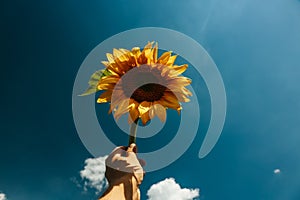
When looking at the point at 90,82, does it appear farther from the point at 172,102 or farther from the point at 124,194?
the point at 124,194

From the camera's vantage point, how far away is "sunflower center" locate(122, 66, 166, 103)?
1.36 metres

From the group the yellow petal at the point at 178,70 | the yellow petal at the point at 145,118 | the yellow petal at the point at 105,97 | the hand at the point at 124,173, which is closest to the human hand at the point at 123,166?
the hand at the point at 124,173

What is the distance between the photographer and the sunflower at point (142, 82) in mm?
1329

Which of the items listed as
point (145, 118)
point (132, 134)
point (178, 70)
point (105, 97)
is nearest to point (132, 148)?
point (132, 134)

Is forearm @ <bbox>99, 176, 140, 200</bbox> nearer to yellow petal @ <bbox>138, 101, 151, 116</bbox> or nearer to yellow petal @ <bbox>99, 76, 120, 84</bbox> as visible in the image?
yellow petal @ <bbox>138, 101, 151, 116</bbox>

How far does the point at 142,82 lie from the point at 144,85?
0.08 feet

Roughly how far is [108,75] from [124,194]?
1.88ft

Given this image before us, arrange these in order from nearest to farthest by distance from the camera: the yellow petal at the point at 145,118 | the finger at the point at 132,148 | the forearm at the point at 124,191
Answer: the forearm at the point at 124,191 < the finger at the point at 132,148 < the yellow petal at the point at 145,118

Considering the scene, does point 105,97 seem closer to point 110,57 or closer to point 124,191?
point 110,57

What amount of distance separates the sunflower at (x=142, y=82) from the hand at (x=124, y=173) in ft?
0.74

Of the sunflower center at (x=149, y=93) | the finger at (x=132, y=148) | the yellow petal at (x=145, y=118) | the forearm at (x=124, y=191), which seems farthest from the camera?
the sunflower center at (x=149, y=93)

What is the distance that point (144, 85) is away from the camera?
4.58ft

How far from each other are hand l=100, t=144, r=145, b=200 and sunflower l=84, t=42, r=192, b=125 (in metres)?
0.23

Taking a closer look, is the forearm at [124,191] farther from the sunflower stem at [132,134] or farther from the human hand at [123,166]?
the sunflower stem at [132,134]
